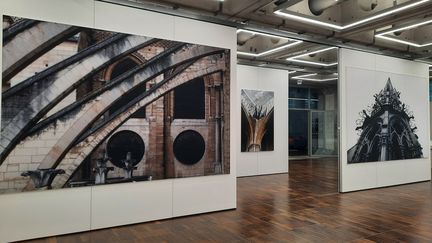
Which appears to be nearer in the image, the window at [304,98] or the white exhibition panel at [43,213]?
the white exhibition panel at [43,213]

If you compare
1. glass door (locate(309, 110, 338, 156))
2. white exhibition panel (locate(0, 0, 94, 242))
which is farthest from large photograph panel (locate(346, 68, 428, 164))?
→ glass door (locate(309, 110, 338, 156))

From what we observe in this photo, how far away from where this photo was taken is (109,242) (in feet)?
14.0

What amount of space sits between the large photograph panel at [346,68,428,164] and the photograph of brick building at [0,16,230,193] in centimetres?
395

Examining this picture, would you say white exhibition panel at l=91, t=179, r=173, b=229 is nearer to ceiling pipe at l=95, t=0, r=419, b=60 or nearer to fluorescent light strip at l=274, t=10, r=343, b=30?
ceiling pipe at l=95, t=0, r=419, b=60

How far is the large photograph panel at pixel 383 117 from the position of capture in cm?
802

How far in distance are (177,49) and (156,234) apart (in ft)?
10.1

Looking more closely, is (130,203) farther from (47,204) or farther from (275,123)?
(275,123)

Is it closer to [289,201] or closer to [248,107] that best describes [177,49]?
[289,201]

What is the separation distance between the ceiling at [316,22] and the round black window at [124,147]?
7.05 feet

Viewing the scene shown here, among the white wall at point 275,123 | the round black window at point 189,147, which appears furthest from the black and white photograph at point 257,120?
the round black window at point 189,147

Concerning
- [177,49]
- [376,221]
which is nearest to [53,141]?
[177,49]

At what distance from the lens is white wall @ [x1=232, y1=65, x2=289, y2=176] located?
1009cm

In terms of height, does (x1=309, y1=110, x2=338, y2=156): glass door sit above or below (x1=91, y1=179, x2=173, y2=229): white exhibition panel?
above

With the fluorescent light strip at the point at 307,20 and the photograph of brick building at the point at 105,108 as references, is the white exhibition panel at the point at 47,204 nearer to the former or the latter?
the photograph of brick building at the point at 105,108
